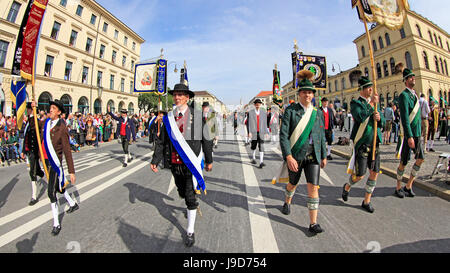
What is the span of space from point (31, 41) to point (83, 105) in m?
29.6

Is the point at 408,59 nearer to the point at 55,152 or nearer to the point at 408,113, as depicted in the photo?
the point at 408,113

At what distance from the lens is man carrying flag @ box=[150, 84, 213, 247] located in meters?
2.68

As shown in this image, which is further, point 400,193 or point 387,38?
point 387,38

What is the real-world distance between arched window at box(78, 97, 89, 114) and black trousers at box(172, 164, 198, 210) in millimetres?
31130

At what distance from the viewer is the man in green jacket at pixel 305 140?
267 centimetres

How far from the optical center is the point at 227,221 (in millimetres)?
2908

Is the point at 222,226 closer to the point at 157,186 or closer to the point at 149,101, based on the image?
the point at 157,186

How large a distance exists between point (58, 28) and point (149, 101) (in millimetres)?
26448

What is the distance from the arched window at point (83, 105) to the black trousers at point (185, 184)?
31130mm

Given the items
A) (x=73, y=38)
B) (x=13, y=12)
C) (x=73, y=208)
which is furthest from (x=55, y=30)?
(x=73, y=208)

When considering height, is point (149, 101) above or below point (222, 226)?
above
